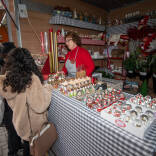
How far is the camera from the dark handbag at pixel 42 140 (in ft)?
3.79

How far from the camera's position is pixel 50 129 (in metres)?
1.31

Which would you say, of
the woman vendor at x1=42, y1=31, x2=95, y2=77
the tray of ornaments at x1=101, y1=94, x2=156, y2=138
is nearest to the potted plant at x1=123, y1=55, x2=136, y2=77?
the woman vendor at x1=42, y1=31, x2=95, y2=77

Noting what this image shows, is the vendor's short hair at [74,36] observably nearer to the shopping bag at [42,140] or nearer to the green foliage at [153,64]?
the shopping bag at [42,140]

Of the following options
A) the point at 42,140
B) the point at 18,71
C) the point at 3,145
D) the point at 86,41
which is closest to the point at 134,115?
the point at 42,140

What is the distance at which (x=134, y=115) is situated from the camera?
2.77 feet

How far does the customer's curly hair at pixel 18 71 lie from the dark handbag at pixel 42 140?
51 centimetres

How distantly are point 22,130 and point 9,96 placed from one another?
0.40 meters

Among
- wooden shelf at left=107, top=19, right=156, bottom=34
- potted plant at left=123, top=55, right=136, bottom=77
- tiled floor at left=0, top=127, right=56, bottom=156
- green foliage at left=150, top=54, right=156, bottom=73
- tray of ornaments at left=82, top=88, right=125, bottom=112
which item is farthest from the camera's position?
potted plant at left=123, top=55, right=136, bottom=77

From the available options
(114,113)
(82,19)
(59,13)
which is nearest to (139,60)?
(82,19)

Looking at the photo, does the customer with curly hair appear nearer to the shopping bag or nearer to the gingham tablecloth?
the shopping bag

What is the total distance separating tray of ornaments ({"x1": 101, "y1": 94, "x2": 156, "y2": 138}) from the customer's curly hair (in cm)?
80

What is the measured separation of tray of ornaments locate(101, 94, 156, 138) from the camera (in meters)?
0.75

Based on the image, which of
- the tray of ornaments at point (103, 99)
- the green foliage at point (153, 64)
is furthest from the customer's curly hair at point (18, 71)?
the green foliage at point (153, 64)

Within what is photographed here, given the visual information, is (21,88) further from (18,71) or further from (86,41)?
(86,41)
